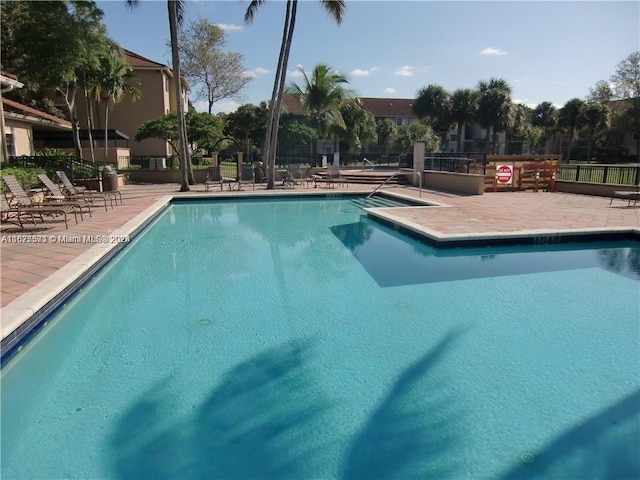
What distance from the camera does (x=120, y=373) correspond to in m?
4.07

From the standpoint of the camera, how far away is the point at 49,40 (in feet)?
51.3

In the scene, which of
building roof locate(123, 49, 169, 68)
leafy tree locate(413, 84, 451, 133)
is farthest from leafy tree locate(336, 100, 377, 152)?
building roof locate(123, 49, 169, 68)

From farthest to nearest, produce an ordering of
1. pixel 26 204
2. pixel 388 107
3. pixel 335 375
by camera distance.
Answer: pixel 388 107 < pixel 26 204 < pixel 335 375

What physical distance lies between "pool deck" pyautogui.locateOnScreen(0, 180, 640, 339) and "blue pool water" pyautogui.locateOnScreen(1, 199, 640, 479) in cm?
47

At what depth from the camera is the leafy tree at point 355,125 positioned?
112 ft

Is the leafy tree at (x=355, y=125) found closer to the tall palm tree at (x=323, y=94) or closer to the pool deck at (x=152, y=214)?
the tall palm tree at (x=323, y=94)

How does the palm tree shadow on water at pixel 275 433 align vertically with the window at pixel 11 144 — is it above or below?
below

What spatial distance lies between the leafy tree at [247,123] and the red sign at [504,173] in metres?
23.1

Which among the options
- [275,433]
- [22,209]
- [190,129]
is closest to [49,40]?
[190,129]

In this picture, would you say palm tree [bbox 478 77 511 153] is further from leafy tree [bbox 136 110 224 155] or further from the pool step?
the pool step

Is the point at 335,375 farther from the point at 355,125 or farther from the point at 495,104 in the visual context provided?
the point at 495,104

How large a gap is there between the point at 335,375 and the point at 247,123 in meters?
37.3

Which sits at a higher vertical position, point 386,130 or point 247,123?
point 247,123

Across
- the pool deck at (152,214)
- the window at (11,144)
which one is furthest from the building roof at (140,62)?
the pool deck at (152,214)
